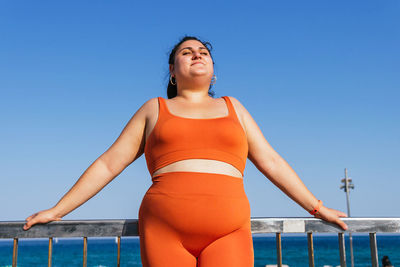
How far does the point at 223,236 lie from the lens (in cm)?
175

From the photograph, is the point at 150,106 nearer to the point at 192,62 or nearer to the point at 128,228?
the point at 192,62

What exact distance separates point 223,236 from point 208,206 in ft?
0.52

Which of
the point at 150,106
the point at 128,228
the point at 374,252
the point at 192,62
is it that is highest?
the point at 192,62

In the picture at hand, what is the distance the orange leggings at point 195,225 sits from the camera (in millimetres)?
1689

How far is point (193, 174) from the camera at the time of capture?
5.94 feet

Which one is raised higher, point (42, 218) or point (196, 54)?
point (196, 54)

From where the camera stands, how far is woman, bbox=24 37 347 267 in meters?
1.72

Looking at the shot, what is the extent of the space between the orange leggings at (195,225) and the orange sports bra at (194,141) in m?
0.11

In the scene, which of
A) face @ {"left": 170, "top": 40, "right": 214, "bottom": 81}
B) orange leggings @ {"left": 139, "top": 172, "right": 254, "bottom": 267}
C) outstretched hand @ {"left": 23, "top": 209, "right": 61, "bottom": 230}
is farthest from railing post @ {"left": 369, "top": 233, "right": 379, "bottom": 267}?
outstretched hand @ {"left": 23, "top": 209, "right": 61, "bottom": 230}

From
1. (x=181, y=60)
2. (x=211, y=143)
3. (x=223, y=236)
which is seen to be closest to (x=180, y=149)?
(x=211, y=143)

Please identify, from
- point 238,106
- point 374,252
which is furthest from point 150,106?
point 374,252

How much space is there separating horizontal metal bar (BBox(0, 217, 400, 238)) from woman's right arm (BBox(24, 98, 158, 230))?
0.16 m

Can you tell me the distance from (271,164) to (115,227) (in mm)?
1017

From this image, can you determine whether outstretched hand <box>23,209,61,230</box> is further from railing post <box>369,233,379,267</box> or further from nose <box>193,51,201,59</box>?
railing post <box>369,233,379,267</box>
